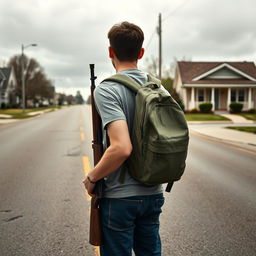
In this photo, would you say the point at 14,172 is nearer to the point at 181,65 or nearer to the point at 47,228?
the point at 47,228

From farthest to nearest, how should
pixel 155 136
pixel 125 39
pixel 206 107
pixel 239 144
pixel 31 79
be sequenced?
pixel 31 79, pixel 206 107, pixel 239 144, pixel 125 39, pixel 155 136

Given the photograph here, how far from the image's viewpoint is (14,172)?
679 centimetres

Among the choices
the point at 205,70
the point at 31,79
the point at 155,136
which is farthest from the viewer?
the point at 31,79

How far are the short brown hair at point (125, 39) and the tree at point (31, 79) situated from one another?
6505cm

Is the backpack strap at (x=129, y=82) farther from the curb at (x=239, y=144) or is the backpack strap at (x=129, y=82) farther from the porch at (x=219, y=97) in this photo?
the porch at (x=219, y=97)

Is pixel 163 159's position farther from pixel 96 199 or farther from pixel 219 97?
pixel 219 97

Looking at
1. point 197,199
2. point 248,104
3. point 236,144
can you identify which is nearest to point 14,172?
point 197,199

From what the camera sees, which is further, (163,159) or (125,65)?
(125,65)

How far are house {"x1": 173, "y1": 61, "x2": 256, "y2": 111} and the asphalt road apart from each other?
93.5ft

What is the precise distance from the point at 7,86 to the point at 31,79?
669cm

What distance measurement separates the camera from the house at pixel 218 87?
3509 centimetres

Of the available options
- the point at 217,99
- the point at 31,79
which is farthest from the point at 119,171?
the point at 31,79

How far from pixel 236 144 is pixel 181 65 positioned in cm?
2922

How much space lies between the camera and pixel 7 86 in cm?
6344
